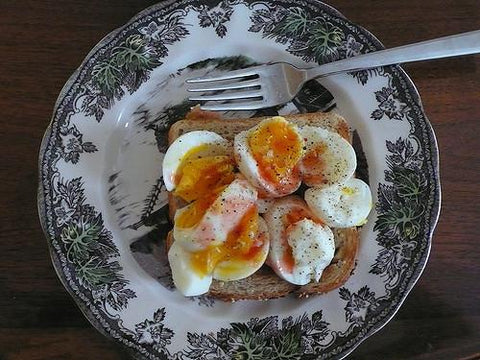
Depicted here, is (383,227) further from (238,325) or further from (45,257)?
(45,257)

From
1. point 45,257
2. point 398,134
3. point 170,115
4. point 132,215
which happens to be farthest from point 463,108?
point 45,257

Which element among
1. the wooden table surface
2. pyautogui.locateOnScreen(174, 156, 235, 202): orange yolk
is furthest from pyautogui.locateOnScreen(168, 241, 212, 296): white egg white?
the wooden table surface

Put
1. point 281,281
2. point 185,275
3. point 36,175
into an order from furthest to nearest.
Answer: point 36,175
point 281,281
point 185,275

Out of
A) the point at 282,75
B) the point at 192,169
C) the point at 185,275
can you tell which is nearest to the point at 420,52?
the point at 282,75

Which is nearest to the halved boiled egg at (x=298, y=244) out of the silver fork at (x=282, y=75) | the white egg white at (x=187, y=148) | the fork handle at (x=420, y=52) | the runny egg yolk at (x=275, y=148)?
the runny egg yolk at (x=275, y=148)

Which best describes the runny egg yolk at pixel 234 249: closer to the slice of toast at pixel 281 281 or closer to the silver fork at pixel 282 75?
the slice of toast at pixel 281 281

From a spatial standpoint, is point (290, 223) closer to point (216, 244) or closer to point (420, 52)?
point (216, 244)

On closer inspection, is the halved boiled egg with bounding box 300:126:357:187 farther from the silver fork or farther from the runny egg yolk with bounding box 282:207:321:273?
the silver fork
